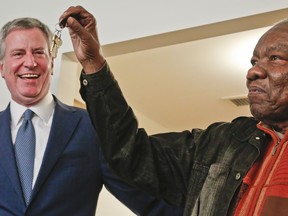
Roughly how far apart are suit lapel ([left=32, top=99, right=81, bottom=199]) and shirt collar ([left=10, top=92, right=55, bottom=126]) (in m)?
0.02

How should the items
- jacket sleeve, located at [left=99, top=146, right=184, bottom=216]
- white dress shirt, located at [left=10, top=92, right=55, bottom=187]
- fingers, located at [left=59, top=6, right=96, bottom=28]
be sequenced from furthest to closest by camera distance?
1. white dress shirt, located at [left=10, top=92, right=55, bottom=187]
2. jacket sleeve, located at [left=99, top=146, right=184, bottom=216]
3. fingers, located at [left=59, top=6, right=96, bottom=28]

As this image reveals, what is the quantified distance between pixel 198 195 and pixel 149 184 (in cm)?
11

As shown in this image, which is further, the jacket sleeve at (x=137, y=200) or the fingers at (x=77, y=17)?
the jacket sleeve at (x=137, y=200)

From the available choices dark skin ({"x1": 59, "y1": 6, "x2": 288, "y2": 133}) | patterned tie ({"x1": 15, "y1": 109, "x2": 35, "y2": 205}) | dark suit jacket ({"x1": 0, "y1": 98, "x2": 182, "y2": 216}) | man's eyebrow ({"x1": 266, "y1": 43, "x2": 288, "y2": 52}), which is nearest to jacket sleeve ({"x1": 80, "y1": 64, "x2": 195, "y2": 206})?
dark skin ({"x1": 59, "y1": 6, "x2": 288, "y2": 133})

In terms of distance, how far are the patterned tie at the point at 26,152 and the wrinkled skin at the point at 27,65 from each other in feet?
0.19

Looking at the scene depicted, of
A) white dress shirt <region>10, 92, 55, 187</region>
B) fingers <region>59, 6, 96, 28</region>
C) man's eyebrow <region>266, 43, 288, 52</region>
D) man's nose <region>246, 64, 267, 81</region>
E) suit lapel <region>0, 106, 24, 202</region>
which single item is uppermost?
fingers <region>59, 6, 96, 28</region>

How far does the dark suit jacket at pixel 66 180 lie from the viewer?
1.18 metres

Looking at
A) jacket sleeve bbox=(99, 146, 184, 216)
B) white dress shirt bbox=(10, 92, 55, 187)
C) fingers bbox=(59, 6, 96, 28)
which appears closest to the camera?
fingers bbox=(59, 6, 96, 28)

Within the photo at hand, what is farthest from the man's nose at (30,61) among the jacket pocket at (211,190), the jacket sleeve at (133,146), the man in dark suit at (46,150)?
the jacket pocket at (211,190)

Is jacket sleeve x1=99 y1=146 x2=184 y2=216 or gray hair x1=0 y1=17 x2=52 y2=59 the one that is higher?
gray hair x1=0 y1=17 x2=52 y2=59

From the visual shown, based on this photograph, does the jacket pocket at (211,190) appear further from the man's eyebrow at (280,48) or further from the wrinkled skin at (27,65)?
the wrinkled skin at (27,65)

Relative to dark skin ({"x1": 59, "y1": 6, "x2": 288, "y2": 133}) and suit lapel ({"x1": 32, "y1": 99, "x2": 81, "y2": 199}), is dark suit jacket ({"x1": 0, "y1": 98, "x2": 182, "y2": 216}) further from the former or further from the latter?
dark skin ({"x1": 59, "y1": 6, "x2": 288, "y2": 133})

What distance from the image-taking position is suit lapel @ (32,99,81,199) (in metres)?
1.22

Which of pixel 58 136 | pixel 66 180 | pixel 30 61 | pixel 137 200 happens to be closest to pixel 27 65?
pixel 30 61
